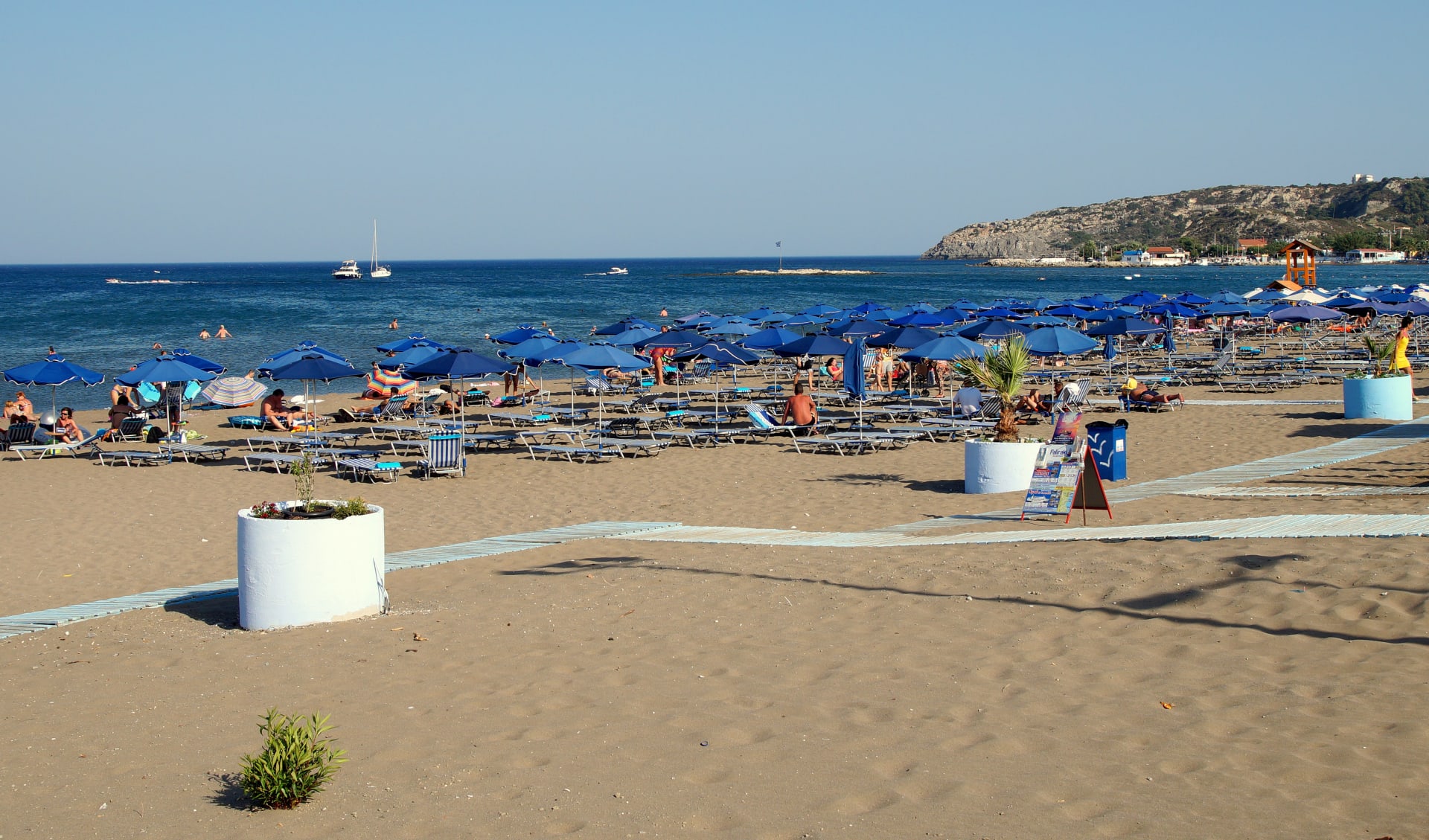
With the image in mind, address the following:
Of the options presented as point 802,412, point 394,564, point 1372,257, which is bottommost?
point 394,564

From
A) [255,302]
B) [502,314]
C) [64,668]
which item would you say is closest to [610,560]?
[64,668]

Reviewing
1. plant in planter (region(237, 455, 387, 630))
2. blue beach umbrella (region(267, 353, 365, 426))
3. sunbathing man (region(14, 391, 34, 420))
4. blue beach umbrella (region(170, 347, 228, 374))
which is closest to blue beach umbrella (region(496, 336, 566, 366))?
blue beach umbrella (region(267, 353, 365, 426))

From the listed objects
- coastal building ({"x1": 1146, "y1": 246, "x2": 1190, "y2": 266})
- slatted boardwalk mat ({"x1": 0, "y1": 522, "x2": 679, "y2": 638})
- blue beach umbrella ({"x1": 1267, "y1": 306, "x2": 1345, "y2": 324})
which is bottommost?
slatted boardwalk mat ({"x1": 0, "y1": 522, "x2": 679, "y2": 638})

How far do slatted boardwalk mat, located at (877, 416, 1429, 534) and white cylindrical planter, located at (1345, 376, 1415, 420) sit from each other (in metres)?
0.88

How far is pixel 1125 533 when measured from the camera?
26.8 ft

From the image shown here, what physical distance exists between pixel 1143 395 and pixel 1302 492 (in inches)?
380

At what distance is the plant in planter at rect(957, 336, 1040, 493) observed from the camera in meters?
11.4

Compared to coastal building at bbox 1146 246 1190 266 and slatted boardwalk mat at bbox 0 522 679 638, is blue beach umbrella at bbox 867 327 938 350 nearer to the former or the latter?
slatted boardwalk mat at bbox 0 522 679 638

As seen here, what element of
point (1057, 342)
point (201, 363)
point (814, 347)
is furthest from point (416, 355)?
point (1057, 342)

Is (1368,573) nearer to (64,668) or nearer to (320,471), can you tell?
(64,668)

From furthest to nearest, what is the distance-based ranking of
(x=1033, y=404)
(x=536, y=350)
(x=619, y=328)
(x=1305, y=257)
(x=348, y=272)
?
(x=348, y=272) → (x=1305, y=257) → (x=619, y=328) → (x=536, y=350) → (x=1033, y=404)

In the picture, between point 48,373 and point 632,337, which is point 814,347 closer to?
point 632,337

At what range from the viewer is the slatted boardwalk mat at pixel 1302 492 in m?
9.70

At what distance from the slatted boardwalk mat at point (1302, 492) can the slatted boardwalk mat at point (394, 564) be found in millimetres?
4870
